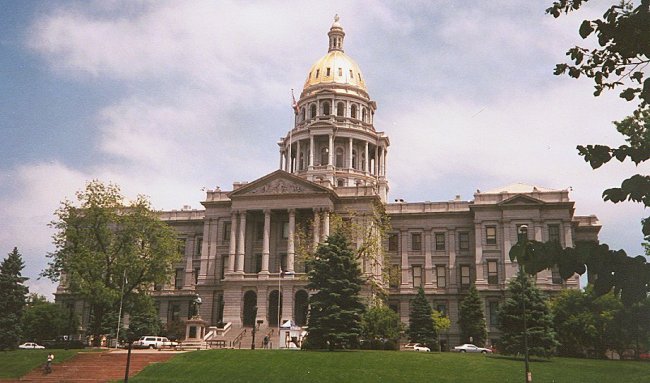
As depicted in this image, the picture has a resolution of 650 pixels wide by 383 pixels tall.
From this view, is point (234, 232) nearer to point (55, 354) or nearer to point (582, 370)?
point (55, 354)

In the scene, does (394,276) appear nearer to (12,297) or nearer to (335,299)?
(335,299)

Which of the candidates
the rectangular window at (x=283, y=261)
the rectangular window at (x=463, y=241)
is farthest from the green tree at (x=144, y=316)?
the rectangular window at (x=463, y=241)

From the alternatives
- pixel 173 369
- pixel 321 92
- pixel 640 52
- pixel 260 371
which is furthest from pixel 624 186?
pixel 321 92

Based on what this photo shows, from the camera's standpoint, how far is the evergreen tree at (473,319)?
223ft

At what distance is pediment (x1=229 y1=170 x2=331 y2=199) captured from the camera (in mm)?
72000

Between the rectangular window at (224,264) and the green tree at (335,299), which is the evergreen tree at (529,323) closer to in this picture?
the green tree at (335,299)

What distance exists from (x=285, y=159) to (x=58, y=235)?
146 ft

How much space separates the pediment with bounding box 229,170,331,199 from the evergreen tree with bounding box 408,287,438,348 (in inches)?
628

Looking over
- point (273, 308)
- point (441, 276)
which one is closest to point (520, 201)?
point (441, 276)

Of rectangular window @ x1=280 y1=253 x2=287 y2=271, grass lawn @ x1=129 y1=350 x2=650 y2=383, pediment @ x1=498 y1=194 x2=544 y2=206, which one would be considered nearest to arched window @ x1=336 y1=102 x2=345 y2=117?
rectangular window @ x1=280 y1=253 x2=287 y2=271

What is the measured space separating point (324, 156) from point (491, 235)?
28.8m

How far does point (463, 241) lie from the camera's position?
7888cm

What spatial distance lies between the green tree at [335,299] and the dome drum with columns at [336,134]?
127 ft

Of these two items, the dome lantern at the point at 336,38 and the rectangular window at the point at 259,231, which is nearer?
the rectangular window at the point at 259,231
